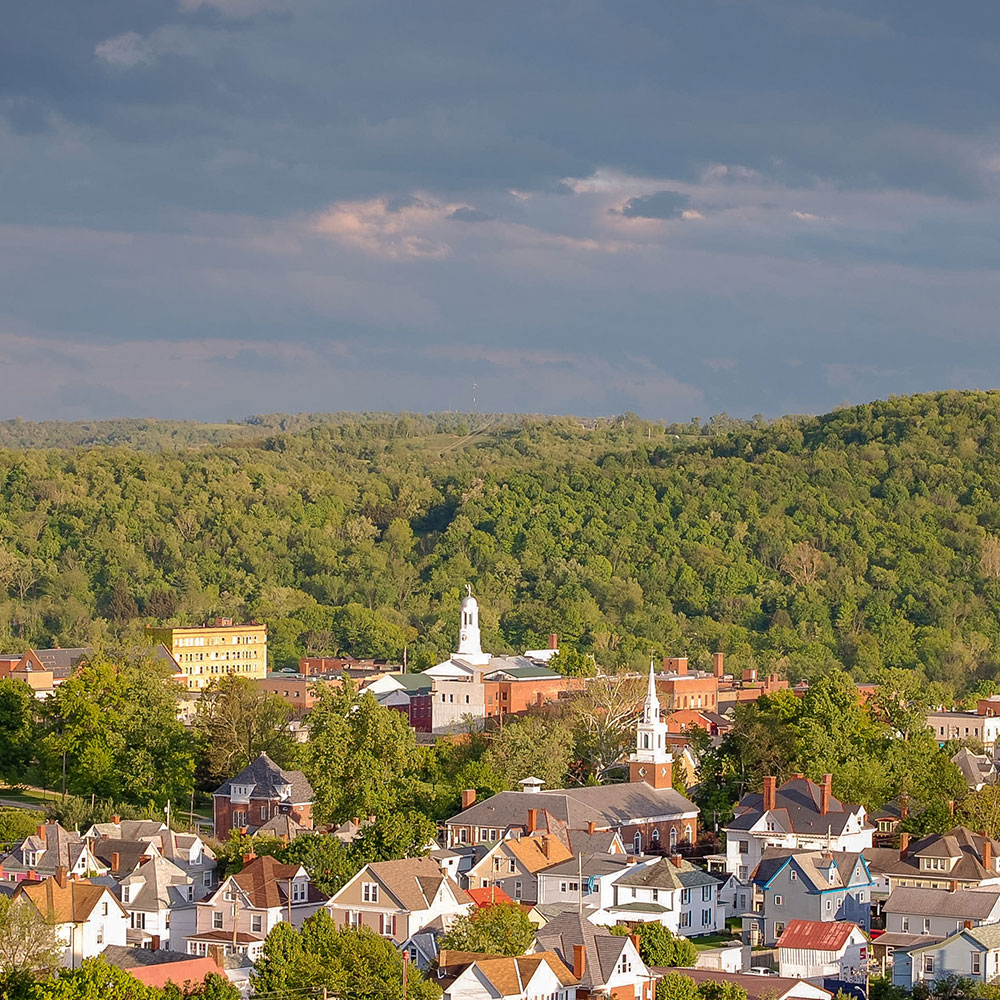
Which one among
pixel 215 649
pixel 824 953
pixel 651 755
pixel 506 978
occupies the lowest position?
pixel 824 953

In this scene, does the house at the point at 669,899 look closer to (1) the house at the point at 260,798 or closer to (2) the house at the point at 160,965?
(2) the house at the point at 160,965

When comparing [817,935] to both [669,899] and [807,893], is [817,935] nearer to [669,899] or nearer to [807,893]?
[807,893]

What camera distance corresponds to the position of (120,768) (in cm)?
10044

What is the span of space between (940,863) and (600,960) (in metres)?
22.0

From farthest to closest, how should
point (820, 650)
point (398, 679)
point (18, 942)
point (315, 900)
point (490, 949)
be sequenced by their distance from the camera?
point (820, 650) → point (398, 679) → point (315, 900) → point (490, 949) → point (18, 942)

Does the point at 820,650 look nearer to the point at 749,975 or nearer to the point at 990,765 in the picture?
the point at 990,765

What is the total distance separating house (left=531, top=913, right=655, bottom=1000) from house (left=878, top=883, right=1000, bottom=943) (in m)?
13.2

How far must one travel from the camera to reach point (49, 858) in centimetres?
8119

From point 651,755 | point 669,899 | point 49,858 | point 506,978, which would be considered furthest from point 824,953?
point 49,858

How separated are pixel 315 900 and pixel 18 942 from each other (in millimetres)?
17685

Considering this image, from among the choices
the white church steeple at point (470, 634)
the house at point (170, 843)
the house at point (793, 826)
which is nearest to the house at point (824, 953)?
the house at point (793, 826)

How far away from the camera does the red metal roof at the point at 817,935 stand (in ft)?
239

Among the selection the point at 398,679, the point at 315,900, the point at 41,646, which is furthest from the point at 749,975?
the point at 41,646

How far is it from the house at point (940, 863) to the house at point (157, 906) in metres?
26.8
